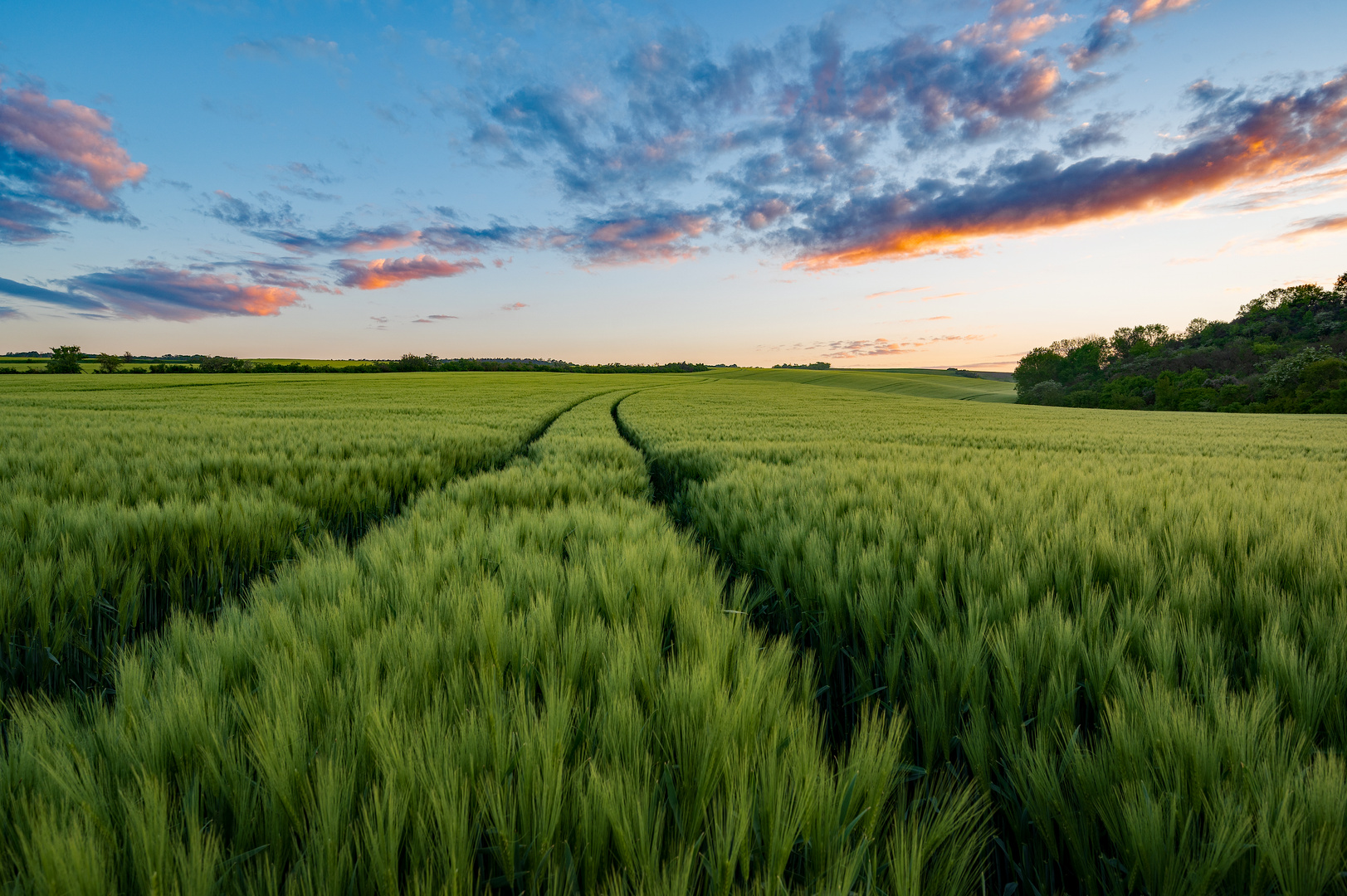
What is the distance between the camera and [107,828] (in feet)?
2.37

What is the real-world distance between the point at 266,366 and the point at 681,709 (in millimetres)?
88780

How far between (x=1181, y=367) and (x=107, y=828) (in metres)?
80.5

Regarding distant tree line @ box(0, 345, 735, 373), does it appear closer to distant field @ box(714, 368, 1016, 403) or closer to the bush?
distant field @ box(714, 368, 1016, 403)

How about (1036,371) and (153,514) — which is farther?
(1036,371)

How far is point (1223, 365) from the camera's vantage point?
5475cm

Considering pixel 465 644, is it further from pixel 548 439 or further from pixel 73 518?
pixel 548 439

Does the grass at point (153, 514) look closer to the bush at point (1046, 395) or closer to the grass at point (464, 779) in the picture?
the grass at point (464, 779)

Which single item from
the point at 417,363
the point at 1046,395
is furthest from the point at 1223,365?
the point at 417,363

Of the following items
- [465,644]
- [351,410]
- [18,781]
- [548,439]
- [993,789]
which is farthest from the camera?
[351,410]

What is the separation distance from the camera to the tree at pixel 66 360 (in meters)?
59.9

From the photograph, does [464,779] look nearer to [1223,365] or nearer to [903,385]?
[903,385]

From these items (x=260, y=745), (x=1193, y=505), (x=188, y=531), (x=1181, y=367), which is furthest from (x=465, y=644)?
(x=1181, y=367)

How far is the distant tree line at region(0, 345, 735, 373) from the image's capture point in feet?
199

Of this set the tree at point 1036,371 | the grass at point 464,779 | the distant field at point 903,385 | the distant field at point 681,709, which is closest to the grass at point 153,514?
the distant field at point 681,709
